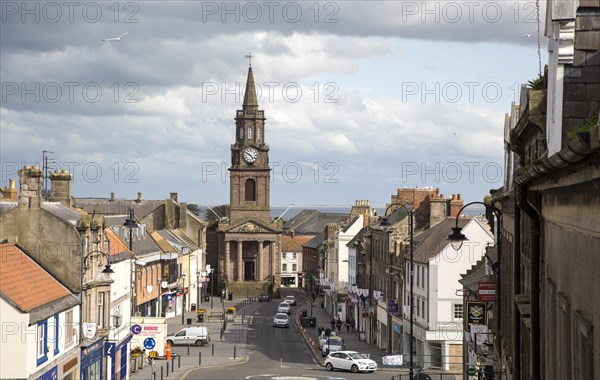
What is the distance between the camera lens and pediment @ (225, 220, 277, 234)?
133 m

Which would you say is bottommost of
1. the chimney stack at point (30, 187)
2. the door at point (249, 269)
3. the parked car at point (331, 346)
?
the parked car at point (331, 346)

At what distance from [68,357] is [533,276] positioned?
22.5 meters

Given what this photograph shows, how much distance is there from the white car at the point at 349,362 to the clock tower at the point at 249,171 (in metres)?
77.5

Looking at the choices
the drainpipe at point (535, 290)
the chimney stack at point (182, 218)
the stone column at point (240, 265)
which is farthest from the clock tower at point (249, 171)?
the drainpipe at point (535, 290)

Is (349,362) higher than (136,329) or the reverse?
the reverse

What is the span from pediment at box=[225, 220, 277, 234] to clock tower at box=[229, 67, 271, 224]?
1.25 m

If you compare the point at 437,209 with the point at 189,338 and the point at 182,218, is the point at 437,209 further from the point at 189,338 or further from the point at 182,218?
the point at 182,218

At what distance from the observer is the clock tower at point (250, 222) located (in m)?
133

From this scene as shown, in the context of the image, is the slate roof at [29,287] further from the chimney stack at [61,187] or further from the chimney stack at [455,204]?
the chimney stack at [455,204]

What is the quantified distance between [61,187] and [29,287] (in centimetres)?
1537

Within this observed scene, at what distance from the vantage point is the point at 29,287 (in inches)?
1336

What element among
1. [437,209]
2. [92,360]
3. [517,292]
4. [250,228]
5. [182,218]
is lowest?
[92,360]

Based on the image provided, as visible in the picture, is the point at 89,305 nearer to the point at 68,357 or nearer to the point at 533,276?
the point at 68,357

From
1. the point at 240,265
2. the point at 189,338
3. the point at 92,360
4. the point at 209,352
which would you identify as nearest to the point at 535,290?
the point at 92,360
